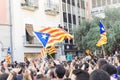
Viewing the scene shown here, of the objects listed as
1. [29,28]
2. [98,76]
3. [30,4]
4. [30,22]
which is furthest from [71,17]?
[98,76]

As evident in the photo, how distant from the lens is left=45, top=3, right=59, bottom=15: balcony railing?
31.0 metres

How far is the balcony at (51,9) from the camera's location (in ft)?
102

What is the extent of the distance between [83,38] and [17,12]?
7795mm

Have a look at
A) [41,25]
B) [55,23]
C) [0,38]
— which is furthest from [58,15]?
[0,38]

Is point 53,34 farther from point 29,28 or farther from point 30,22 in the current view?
point 30,22

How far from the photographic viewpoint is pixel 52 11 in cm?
3142

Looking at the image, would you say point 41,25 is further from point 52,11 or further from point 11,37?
point 11,37

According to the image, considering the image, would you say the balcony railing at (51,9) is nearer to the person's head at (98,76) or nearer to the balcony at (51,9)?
the balcony at (51,9)

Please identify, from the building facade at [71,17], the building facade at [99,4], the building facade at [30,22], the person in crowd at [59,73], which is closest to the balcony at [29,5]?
the building facade at [30,22]

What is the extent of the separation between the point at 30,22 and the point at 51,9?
2.98 m

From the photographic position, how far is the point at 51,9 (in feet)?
103

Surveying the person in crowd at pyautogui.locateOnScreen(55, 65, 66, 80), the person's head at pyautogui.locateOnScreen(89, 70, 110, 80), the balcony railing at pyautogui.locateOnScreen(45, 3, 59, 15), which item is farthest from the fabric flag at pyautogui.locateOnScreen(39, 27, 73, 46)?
the balcony railing at pyautogui.locateOnScreen(45, 3, 59, 15)

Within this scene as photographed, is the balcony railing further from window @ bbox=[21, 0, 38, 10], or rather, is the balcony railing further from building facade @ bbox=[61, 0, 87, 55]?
building facade @ bbox=[61, 0, 87, 55]

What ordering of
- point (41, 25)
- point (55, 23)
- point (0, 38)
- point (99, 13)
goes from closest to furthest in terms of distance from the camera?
point (0, 38) < point (41, 25) < point (55, 23) < point (99, 13)
